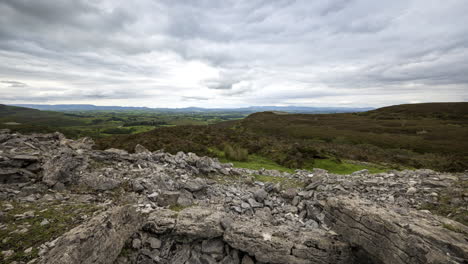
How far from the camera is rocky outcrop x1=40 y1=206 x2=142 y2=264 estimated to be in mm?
4625

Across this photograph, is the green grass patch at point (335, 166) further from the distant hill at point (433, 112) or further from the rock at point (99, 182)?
the distant hill at point (433, 112)

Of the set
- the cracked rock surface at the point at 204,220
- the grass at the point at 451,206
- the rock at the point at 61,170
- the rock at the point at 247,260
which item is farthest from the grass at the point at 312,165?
the rock at the point at 61,170

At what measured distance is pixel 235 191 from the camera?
1120 centimetres

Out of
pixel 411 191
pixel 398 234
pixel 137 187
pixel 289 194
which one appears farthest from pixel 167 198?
pixel 411 191

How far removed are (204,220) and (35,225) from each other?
4.95 meters

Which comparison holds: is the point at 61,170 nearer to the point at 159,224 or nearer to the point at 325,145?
the point at 159,224

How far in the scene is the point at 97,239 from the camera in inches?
209

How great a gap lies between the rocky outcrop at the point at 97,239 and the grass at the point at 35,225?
0.50 m

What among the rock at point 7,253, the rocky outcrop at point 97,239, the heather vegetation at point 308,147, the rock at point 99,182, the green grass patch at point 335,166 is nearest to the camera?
the rock at point 7,253

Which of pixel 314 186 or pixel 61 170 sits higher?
pixel 61 170

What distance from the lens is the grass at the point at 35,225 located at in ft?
15.4

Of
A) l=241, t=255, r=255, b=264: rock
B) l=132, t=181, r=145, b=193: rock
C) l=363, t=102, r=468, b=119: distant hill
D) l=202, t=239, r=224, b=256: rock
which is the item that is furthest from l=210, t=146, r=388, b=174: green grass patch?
l=363, t=102, r=468, b=119: distant hill

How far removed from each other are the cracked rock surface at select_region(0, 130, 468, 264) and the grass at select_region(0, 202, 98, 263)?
3 cm

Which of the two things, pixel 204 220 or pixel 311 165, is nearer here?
pixel 204 220
